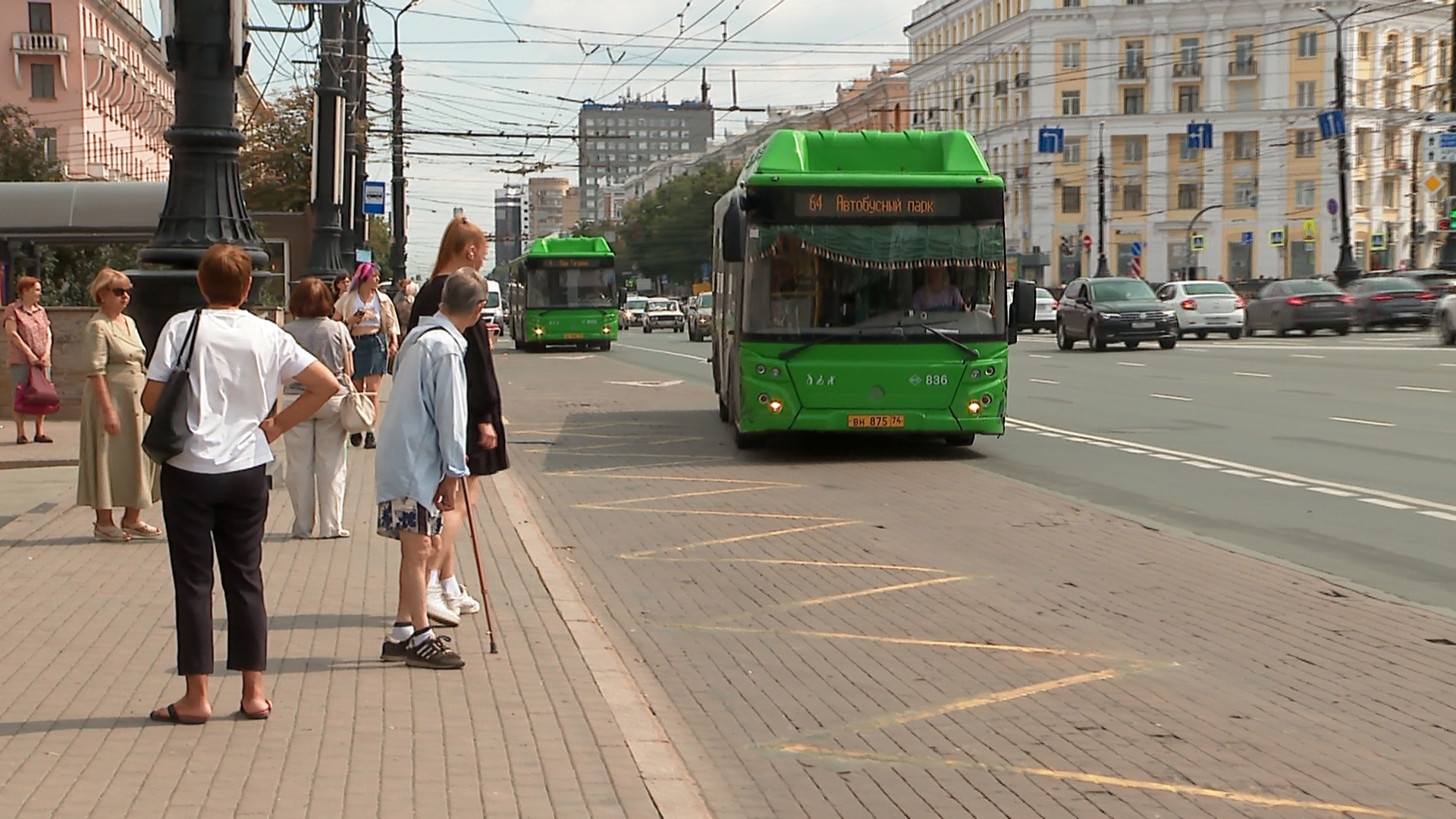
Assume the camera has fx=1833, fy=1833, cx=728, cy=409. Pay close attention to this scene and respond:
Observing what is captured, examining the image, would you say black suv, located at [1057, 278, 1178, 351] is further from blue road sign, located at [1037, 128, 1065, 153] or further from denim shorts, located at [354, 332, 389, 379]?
blue road sign, located at [1037, 128, 1065, 153]

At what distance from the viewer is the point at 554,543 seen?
11523 mm

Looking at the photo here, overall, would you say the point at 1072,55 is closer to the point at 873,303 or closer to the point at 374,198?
the point at 374,198

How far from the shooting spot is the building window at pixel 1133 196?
10006cm

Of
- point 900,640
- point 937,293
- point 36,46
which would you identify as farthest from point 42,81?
point 900,640

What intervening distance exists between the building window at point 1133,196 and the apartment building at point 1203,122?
6 centimetres

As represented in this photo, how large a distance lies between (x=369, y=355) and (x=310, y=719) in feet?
40.9

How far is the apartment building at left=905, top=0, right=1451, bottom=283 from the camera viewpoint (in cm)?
9438

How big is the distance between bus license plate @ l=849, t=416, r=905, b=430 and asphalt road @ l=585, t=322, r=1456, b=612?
76 cm

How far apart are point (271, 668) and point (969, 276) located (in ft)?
34.4

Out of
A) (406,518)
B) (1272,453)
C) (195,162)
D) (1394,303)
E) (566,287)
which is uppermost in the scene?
(195,162)

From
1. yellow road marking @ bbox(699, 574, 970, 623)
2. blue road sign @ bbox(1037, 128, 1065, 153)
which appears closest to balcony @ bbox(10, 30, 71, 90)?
blue road sign @ bbox(1037, 128, 1065, 153)

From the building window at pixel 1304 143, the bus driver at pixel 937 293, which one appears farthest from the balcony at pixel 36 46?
the bus driver at pixel 937 293

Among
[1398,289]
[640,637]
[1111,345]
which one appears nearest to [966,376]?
[640,637]

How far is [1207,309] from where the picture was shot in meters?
47.0
